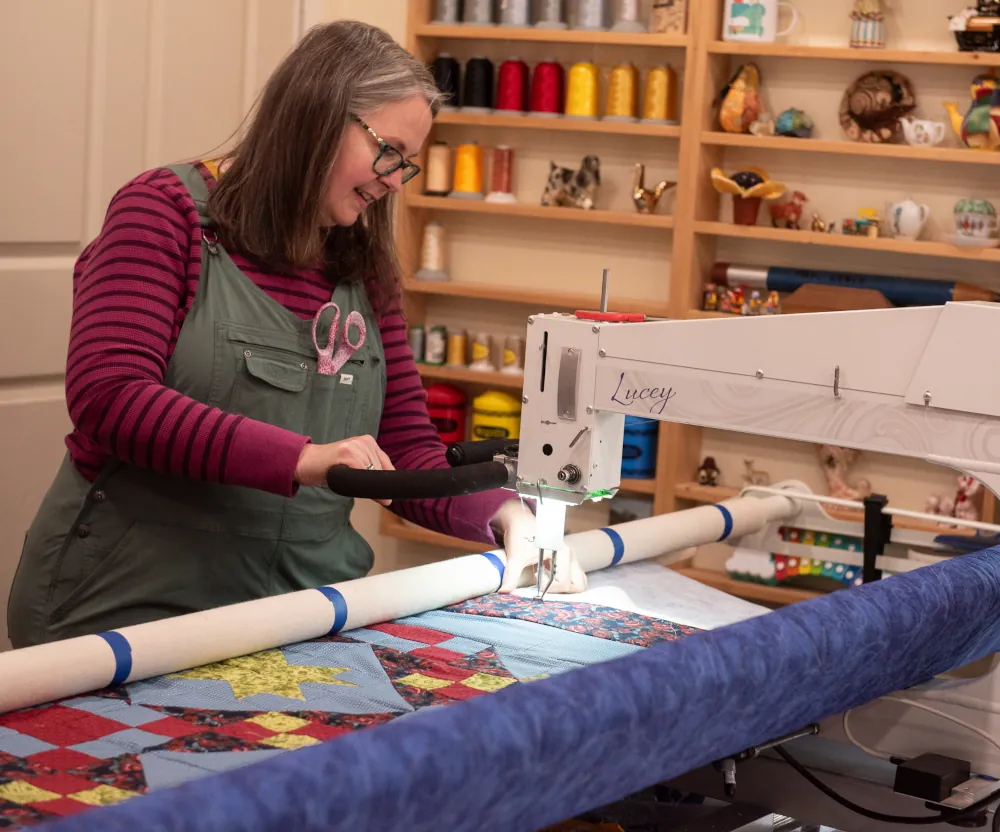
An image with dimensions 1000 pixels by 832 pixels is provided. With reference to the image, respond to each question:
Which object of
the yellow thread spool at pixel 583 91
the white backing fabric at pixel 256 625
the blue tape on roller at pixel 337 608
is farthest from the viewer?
the yellow thread spool at pixel 583 91

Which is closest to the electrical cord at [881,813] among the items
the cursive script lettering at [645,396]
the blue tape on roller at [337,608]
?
the cursive script lettering at [645,396]

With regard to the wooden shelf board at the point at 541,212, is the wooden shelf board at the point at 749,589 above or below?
below

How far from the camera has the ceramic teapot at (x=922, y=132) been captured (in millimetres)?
3225

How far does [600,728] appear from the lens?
884mm

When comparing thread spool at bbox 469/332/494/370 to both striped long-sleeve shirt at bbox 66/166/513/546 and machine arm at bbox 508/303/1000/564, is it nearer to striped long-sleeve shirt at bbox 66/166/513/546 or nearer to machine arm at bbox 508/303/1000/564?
striped long-sleeve shirt at bbox 66/166/513/546

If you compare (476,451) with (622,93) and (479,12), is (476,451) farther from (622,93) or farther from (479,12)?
(479,12)

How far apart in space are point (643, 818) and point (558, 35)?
8.38 feet

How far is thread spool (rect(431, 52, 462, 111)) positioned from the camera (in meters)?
3.67

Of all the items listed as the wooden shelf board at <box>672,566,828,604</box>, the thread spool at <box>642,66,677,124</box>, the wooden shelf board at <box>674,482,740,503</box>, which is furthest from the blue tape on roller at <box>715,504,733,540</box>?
the thread spool at <box>642,66,677,124</box>

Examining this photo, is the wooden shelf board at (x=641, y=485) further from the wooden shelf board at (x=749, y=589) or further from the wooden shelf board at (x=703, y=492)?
the wooden shelf board at (x=749, y=589)

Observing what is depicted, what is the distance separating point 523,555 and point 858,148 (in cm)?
190

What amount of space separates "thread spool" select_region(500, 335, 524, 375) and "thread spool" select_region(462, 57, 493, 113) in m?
0.61

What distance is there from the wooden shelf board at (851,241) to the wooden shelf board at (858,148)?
0.19 meters

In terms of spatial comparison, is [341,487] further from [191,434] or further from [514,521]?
[514,521]
